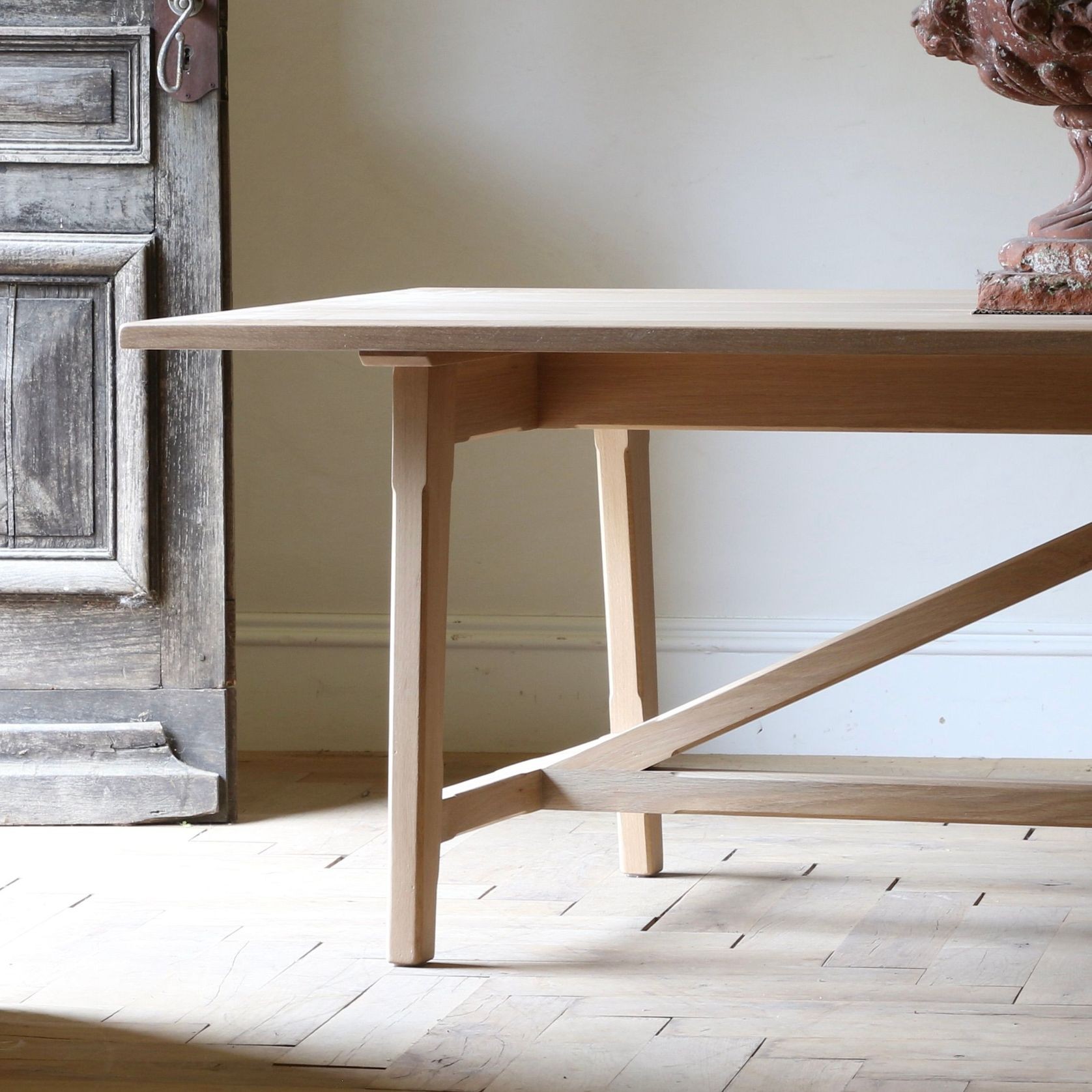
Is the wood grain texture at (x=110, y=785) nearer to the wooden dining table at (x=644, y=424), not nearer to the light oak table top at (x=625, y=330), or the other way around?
the wooden dining table at (x=644, y=424)

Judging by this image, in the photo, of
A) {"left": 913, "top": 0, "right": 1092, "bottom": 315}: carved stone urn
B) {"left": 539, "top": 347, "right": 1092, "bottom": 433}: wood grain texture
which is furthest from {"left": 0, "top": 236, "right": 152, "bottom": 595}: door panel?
{"left": 913, "top": 0, "right": 1092, "bottom": 315}: carved stone urn

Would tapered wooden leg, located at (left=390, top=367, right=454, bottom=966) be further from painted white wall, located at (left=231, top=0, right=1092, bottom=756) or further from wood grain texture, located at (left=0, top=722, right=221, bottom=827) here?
painted white wall, located at (left=231, top=0, right=1092, bottom=756)

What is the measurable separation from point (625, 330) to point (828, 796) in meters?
0.63

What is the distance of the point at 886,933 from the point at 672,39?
1539mm

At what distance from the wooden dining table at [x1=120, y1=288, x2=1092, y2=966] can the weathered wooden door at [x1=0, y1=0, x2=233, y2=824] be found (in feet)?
1.97

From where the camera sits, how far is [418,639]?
1.68 meters

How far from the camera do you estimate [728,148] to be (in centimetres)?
271

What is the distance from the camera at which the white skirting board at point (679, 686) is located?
2732mm

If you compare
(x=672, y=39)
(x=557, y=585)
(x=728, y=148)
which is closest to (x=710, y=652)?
(x=557, y=585)

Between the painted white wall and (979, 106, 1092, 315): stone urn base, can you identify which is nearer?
(979, 106, 1092, 315): stone urn base

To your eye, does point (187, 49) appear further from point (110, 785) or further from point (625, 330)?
point (625, 330)

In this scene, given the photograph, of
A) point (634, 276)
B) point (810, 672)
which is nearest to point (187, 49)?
point (634, 276)

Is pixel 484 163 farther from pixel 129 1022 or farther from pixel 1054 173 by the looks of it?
pixel 129 1022

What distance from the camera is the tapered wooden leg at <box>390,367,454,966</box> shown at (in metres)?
1.65
